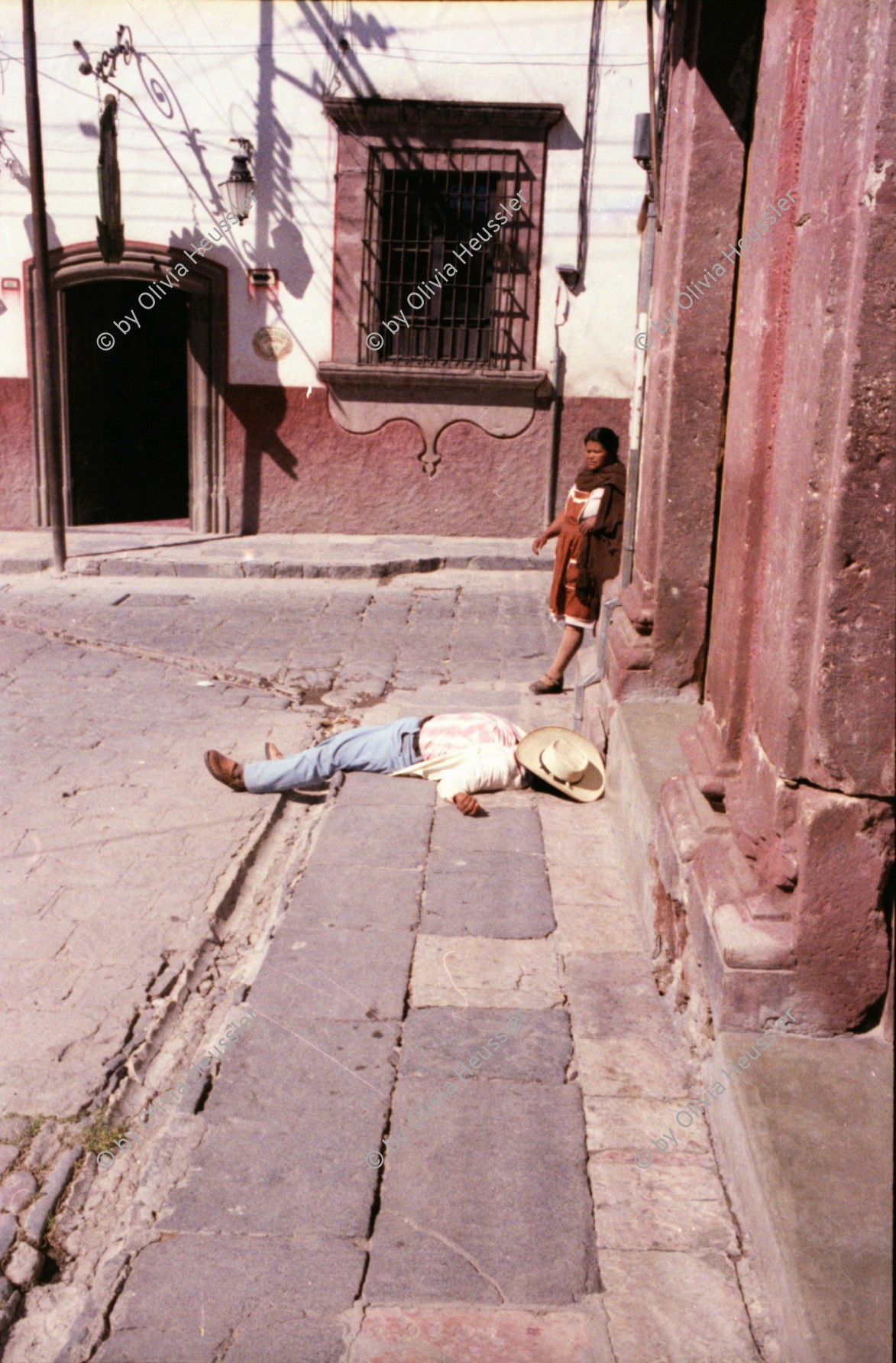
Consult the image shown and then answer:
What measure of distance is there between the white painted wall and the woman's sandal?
5.95m

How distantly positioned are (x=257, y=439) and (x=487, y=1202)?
11.3 metres

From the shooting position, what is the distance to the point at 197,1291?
111 inches

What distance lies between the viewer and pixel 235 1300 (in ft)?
9.16

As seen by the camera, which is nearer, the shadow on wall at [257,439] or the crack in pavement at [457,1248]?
the crack in pavement at [457,1248]

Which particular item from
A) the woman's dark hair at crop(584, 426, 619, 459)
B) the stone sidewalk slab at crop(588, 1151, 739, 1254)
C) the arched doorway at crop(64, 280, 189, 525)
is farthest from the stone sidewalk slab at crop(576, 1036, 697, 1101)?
the arched doorway at crop(64, 280, 189, 525)

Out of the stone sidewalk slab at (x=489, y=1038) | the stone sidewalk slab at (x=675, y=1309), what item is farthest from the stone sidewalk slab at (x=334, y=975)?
the stone sidewalk slab at (x=675, y=1309)

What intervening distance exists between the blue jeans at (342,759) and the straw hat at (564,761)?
56 cm

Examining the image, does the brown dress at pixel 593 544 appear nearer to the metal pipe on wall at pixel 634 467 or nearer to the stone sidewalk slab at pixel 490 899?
the metal pipe on wall at pixel 634 467

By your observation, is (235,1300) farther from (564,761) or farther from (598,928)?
(564,761)

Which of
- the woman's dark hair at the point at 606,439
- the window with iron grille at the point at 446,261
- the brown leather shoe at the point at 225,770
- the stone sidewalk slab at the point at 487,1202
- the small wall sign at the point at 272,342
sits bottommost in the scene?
the stone sidewalk slab at the point at 487,1202

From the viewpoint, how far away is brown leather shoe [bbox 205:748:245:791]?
6.20 metres

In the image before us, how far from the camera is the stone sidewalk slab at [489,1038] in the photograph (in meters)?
3.74

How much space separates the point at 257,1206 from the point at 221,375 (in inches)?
446

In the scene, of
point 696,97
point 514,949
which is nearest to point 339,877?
point 514,949
